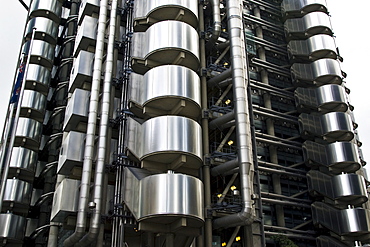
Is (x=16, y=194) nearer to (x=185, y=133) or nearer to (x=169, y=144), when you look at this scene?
(x=169, y=144)

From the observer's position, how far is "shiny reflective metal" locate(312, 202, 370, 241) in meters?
39.9

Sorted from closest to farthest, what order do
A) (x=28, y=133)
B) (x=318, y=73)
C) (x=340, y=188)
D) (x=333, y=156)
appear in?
(x=340, y=188), (x=333, y=156), (x=28, y=133), (x=318, y=73)

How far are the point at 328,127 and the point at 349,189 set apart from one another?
23.6ft

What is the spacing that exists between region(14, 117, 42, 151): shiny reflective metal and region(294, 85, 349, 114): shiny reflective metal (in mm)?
30516

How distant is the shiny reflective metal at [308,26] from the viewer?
50700 mm

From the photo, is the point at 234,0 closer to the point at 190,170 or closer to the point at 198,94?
the point at 198,94

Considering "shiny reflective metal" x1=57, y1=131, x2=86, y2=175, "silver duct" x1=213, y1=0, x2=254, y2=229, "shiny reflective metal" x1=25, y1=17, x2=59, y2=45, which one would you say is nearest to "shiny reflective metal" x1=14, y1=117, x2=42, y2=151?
"shiny reflective metal" x1=25, y1=17, x2=59, y2=45

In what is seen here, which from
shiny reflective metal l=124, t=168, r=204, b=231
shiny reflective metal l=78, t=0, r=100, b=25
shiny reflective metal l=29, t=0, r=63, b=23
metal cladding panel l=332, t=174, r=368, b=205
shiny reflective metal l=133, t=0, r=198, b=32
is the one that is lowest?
shiny reflective metal l=124, t=168, r=204, b=231

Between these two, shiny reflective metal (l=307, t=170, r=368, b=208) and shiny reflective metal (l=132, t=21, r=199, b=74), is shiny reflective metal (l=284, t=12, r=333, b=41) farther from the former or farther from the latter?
shiny reflective metal (l=132, t=21, r=199, b=74)

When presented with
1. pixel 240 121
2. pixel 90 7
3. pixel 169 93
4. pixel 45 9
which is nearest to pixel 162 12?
pixel 169 93

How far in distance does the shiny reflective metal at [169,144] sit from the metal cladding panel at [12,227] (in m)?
18.2

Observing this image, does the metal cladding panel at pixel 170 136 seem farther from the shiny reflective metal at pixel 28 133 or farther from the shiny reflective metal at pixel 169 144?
the shiny reflective metal at pixel 28 133

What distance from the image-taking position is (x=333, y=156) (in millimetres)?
43656

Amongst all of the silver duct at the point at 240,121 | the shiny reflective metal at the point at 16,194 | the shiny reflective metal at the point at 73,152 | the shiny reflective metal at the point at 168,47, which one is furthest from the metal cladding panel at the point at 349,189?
the shiny reflective metal at the point at 16,194
